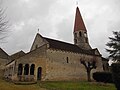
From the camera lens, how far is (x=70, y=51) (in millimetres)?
35438

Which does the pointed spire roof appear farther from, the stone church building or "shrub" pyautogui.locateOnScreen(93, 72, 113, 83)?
"shrub" pyautogui.locateOnScreen(93, 72, 113, 83)

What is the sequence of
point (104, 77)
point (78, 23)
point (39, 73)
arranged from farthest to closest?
point (78, 23)
point (39, 73)
point (104, 77)

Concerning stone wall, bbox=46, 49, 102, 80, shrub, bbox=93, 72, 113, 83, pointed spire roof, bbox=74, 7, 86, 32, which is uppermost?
pointed spire roof, bbox=74, 7, 86, 32

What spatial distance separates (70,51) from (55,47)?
13.6 feet

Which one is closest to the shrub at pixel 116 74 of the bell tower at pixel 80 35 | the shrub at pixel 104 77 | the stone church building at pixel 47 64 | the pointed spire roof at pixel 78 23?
the shrub at pixel 104 77

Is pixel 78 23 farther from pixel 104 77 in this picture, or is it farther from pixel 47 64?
pixel 104 77

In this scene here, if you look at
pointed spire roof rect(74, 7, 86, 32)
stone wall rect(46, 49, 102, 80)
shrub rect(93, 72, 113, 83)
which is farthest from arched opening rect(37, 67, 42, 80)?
pointed spire roof rect(74, 7, 86, 32)

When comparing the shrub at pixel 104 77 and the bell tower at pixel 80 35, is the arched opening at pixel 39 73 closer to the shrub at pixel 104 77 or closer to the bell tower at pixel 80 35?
the shrub at pixel 104 77

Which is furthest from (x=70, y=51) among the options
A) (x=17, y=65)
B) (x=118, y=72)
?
(x=118, y=72)

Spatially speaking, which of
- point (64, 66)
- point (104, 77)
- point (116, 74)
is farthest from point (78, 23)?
point (116, 74)

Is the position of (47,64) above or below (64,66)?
above

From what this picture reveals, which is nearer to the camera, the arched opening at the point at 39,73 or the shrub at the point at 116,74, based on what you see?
the shrub at the point at 116,74

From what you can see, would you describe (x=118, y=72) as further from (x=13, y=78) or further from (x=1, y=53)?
(x=1, y=53)

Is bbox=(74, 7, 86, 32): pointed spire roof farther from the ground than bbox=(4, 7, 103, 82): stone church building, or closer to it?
farther from the ground
